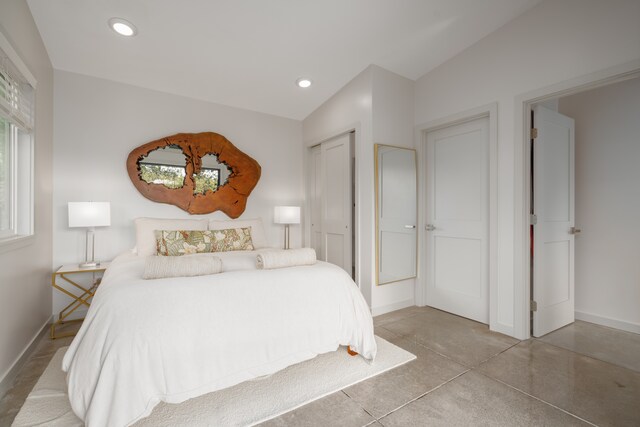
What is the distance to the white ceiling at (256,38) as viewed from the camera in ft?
7.74

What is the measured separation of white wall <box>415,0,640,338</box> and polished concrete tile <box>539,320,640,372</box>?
1.17 feet

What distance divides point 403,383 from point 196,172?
3.06m

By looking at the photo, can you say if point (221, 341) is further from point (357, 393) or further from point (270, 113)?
point (270, 113)

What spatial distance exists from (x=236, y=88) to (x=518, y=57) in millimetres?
2828

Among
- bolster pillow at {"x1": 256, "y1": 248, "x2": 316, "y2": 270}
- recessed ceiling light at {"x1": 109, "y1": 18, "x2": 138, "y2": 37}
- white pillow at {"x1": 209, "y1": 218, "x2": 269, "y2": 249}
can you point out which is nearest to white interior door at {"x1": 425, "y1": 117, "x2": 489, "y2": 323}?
bolster pillow at {"x1": 256, "y1": 248, "x2": 316, "y2": 270}

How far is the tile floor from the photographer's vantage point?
165 centimetres

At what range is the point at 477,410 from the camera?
1706 mm

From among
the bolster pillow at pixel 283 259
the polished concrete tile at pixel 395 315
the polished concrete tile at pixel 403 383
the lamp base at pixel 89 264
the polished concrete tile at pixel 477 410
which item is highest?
the bolster pillow at pixel 283 259

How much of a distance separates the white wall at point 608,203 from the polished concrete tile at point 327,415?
286 centimetres

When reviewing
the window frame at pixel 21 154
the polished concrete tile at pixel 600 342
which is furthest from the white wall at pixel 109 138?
the polished concrete tile at pixel 600 342

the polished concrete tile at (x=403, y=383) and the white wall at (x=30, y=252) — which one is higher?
the white wall at (x=30, y=252)

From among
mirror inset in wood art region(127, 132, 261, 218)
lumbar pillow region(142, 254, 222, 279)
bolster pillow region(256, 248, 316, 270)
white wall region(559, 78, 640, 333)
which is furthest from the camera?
mirror inset in wood art region(127, 132, 261, 218)

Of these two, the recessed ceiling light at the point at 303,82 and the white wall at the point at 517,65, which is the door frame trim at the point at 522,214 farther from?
the recessed ceiling light at the point at 303,82

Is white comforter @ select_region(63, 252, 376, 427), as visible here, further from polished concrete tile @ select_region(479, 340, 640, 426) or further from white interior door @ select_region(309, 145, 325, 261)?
white interior door @ select_region(309, 145, 325, 261)
